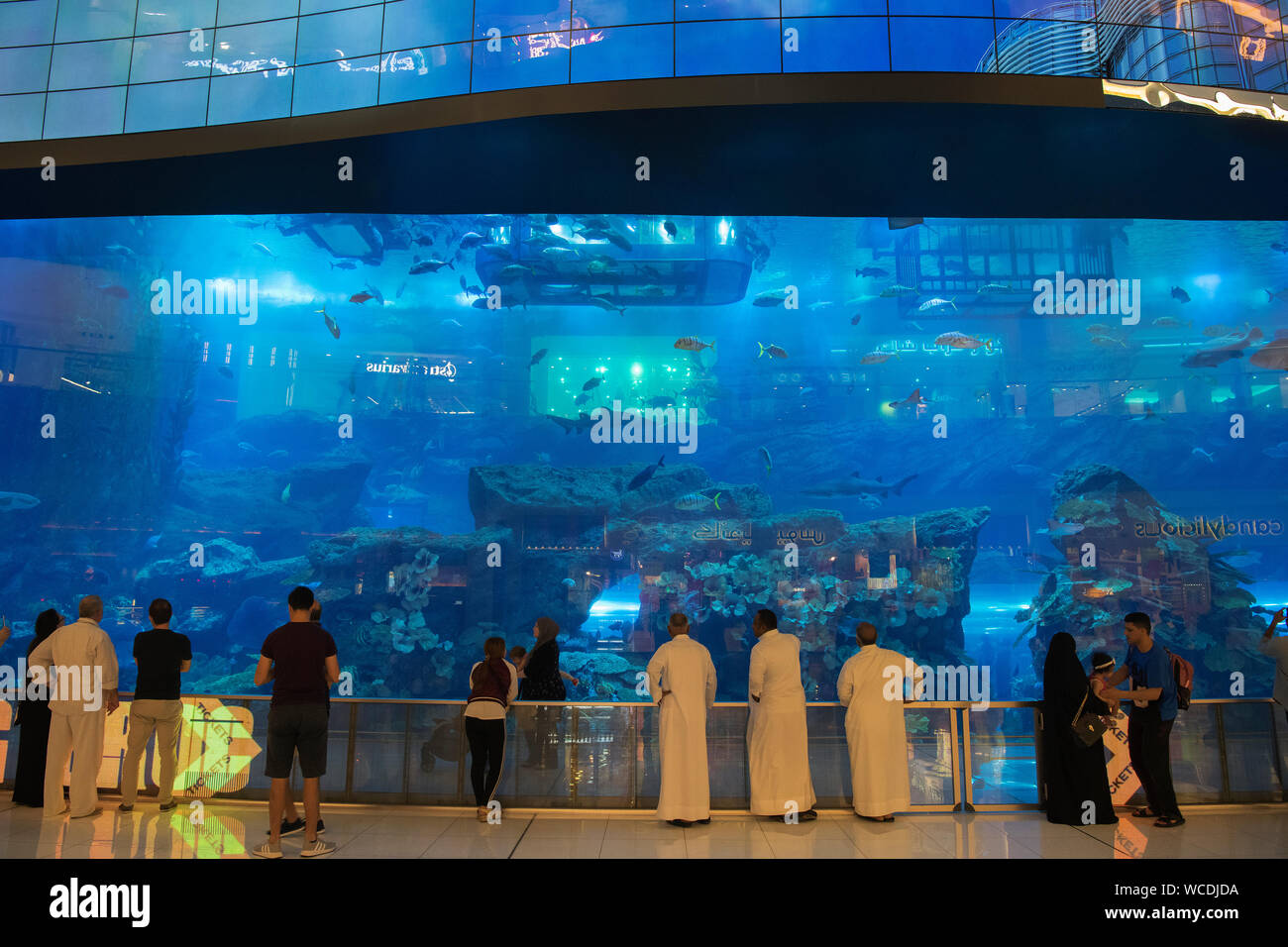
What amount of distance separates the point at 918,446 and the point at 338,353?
29.2 m

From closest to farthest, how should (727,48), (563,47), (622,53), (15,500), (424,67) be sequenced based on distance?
(727,48)
(622,53)
(563,47)
(424,67)
(15,500)

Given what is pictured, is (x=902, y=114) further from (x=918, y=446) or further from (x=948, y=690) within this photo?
(x=918, y=446)

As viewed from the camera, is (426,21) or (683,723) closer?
(683,723)

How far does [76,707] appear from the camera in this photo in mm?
5449

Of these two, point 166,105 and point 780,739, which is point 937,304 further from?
point 780,739

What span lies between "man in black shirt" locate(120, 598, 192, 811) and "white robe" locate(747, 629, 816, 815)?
4.14 metres

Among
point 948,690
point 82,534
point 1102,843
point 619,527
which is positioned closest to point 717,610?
point 619,527

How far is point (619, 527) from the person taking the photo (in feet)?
77.7

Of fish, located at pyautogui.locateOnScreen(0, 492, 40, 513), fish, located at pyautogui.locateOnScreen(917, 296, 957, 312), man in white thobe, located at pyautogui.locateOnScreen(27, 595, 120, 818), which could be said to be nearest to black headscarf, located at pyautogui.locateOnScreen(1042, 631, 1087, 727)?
man in white thobe, located at pyautogui.locateOnScreen(27, 595, 120, 818)

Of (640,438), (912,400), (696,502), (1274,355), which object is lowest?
(696,502)

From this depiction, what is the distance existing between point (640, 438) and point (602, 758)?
59.1 ft

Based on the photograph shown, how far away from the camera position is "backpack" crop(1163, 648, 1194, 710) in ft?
18.2

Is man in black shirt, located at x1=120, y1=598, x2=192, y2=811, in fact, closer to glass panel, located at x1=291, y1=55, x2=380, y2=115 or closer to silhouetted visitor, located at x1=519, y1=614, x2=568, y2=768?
silhouetted visitor, located at x1=519, y1=614, x2=568, y2=768

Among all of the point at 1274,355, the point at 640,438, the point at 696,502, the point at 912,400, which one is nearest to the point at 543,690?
the point at 640,438
